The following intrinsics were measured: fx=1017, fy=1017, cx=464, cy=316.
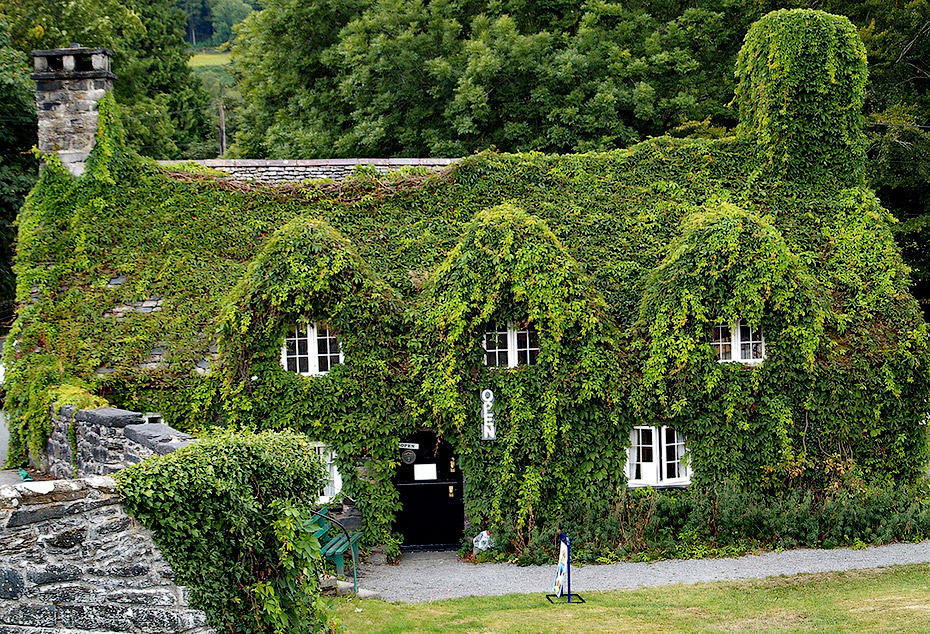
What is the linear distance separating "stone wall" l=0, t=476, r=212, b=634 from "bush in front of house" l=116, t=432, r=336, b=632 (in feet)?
0.55

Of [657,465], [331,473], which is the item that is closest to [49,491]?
[331,473]

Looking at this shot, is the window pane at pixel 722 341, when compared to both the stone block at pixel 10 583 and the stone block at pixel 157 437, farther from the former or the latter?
the stone block at pixel 10 583

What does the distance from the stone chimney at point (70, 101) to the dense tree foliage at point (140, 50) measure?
1387cm

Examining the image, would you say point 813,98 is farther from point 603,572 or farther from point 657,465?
point 603,572

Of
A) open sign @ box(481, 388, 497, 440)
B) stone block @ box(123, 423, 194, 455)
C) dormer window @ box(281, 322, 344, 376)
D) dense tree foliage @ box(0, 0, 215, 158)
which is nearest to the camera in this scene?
stone block @ box(123, 423, 194, 455)

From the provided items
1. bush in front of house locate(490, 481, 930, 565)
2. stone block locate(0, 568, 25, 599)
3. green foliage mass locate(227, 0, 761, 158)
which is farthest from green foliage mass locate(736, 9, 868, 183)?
stone block locate(0, 568, 25, 599)

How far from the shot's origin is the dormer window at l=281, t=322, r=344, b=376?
17.3m

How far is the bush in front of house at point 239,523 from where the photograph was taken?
889 cm

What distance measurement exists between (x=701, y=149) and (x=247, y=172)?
9112 millimetres

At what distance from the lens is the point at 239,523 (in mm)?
9336

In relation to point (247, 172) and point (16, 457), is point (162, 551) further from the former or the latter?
point (247, 172)

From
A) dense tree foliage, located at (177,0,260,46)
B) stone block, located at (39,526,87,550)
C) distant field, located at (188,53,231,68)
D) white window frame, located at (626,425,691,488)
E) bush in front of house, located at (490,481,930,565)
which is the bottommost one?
bush in front of house, located at (490,481,930,565)

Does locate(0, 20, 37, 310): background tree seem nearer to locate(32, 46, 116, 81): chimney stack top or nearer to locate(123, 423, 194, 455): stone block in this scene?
locate(32, 46, 116, 81): chimney stack top

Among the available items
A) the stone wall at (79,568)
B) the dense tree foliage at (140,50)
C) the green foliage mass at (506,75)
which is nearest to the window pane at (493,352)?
the stone wall at (79,568)
